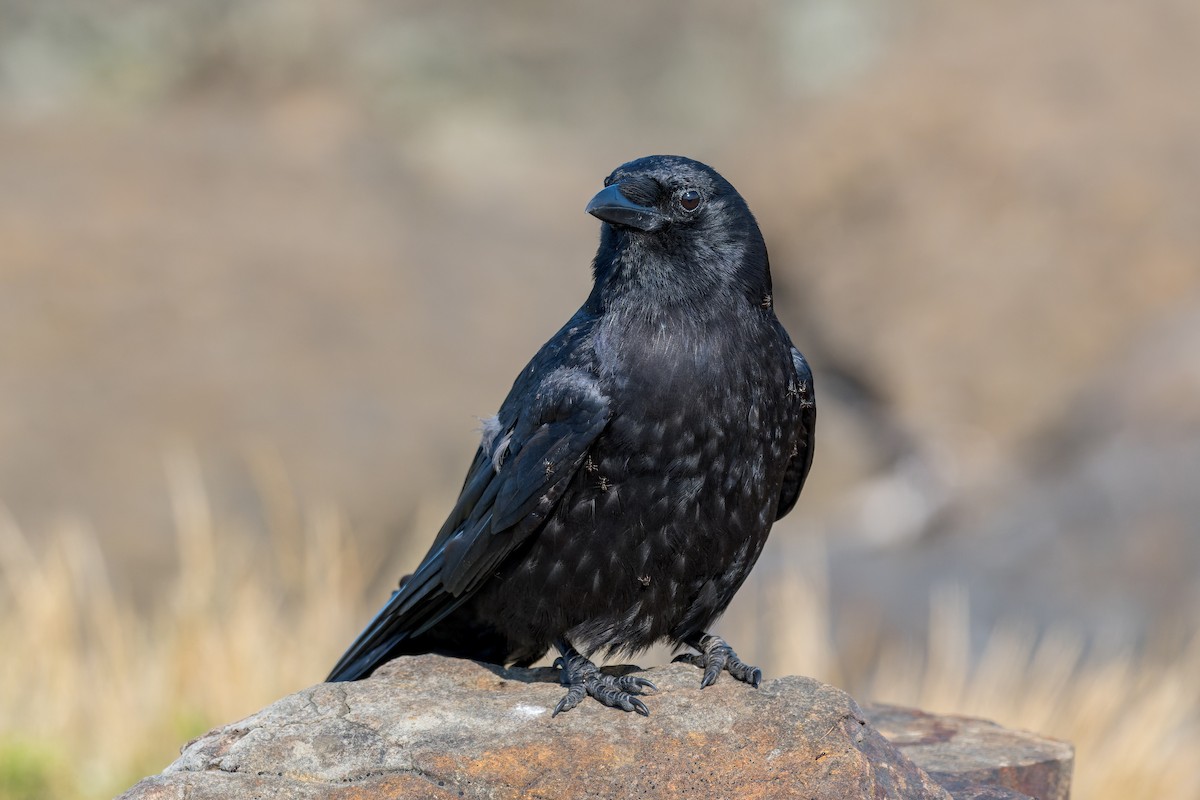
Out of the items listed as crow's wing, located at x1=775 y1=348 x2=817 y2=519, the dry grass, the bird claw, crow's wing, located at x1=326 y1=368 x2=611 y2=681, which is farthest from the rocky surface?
the dry grass

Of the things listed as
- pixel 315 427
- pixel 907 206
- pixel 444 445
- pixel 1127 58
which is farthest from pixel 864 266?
pixel 315 427

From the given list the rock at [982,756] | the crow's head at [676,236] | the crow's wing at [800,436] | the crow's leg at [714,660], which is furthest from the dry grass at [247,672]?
the crow's head at [676,236]

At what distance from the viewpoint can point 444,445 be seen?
9.05m

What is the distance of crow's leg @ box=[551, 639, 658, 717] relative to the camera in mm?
3219

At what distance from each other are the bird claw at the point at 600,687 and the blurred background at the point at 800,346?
2.14 m

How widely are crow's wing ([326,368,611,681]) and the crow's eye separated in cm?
48

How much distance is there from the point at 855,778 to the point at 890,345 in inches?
296

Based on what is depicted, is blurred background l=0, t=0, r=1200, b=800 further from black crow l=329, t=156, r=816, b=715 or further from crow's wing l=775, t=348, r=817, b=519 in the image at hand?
black crow l=329, t=156, r=816, b=715

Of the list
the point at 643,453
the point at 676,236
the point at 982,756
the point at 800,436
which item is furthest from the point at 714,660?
the point at 676,236

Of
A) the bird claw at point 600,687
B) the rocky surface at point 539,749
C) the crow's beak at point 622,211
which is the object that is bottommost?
the rocky surface at point 539,749

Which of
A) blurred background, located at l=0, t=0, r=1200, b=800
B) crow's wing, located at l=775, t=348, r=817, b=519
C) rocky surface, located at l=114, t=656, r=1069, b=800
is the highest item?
blurred background, located at l=0, t=0, r=1200, b=800

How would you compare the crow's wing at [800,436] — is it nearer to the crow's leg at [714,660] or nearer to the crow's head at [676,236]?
the crow's head at [676,236]

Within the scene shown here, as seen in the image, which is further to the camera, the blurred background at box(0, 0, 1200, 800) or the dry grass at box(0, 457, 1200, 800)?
the blurred background at box(0, 0, 1200, 800)

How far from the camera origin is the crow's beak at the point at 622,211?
3345 millimetres
